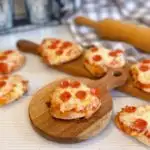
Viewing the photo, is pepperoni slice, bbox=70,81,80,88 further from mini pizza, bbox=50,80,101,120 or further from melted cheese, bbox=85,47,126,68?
melted cheese, bbox=85,47,126,68

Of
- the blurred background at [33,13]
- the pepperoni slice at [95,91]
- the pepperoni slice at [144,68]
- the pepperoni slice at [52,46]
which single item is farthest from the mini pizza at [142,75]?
the blurred background at [33,13]

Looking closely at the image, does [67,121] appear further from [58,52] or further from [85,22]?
[85,22]

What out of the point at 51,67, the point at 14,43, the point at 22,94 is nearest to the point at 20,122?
the point at 22,94

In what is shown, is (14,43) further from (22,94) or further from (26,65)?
(22,94)

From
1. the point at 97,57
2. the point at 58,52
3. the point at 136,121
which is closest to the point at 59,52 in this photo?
the point at 58,52

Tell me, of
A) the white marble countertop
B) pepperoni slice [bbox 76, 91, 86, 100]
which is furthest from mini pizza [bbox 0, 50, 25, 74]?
pepperoni slice [bbox 76, 91, 86, 100]

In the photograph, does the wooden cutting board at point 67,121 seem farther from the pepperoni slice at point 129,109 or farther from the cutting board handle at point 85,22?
the cutting board handle at point 85,22
